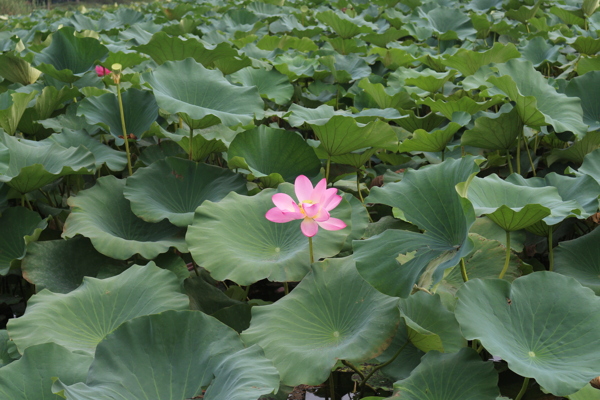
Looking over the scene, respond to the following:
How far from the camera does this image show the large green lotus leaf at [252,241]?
43.3 inches

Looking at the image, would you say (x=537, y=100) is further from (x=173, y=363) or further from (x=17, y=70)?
(x=17, y=70)

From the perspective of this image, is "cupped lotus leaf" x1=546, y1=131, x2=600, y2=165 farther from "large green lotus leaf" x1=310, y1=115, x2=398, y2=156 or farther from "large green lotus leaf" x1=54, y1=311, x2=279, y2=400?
"large green lotus leaf" x1=54, y1=311, x2=279, y2=400

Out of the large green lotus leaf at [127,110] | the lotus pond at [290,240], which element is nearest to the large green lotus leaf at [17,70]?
the lotus pond at [290,240]

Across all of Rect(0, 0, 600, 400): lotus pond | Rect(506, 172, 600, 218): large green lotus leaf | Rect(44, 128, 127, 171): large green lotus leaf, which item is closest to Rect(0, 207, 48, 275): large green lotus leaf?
Rect(0, 0, 600, 400): lotus pond

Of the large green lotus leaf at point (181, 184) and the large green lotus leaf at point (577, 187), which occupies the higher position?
the large green lotus leaf at point (577, 187)

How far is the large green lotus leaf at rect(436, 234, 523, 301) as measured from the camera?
1.15m

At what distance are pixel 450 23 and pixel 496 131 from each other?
1.89 m

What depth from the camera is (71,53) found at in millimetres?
2092

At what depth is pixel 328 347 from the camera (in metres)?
0.94

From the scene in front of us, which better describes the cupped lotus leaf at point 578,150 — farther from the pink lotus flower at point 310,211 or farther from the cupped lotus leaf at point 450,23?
the cupped lotus leaf at point 450,23

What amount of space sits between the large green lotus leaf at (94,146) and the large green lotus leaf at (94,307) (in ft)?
1.77

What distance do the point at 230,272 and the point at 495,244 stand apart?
561 mm

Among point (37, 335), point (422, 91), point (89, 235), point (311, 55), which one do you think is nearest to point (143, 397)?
point (37, 335)

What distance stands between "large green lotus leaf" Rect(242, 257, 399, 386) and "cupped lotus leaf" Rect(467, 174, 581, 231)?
25cm
